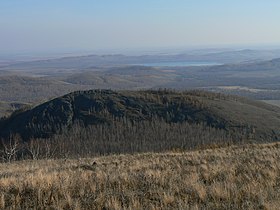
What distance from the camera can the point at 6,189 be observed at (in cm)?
987

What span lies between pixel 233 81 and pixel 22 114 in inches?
5369

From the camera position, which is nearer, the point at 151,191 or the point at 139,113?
the point at 151,191

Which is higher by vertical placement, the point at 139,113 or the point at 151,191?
the point at 151,191

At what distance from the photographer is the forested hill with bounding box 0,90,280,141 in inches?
2763

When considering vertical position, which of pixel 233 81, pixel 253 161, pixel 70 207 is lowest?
pixel 233 81

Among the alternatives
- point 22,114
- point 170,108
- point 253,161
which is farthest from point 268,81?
point 253,161

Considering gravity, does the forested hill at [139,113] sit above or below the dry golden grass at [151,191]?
below

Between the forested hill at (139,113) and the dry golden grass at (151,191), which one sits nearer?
the dry golden grass at (151,191)

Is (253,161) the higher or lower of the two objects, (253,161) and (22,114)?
the higher

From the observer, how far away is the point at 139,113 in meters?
75.8

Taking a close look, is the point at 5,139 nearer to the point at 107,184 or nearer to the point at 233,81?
the point at 107,184

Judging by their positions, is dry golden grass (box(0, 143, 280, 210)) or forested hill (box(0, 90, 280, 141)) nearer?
dry golden grass (box(0, 143, 280, 210))

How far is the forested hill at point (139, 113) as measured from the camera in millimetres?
70188

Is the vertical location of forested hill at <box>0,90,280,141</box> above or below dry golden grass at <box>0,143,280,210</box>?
below
